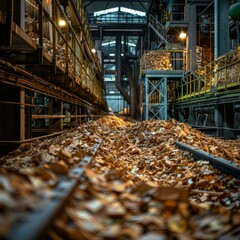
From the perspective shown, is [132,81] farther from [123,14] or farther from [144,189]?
[144,189]

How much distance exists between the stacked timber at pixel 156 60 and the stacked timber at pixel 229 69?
6.53 m

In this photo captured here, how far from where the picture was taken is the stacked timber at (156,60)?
1958cm

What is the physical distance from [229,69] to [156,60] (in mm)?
8061

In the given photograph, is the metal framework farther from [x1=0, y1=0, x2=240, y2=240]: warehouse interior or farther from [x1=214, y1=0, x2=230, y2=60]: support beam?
[x1=214, y1=0, x2=230, y2=60]: support beam

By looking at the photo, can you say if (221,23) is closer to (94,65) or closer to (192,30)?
(192,30)

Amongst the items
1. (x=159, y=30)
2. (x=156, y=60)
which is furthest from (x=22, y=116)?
(x=159, y=30)

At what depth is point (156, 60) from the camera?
19656 millimetres

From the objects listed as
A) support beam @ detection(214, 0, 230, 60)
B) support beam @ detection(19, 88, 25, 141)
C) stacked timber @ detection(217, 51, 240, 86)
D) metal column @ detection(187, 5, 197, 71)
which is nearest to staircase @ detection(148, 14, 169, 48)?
metal column @ detection(187, 5, 197, 71)

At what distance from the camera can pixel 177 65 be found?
2188cm

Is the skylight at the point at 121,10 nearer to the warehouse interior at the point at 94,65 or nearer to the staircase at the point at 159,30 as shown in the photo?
the warehouse interior at the point at 94,65

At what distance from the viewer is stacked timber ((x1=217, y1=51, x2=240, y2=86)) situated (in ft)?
37.0

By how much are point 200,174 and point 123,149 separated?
3.14m

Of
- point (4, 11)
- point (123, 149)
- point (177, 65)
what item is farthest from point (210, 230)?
point (177, 65)

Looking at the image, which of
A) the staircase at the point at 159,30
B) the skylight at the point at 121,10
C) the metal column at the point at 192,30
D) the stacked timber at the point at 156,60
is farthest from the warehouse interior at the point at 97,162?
the skylight at the point at 121,10
